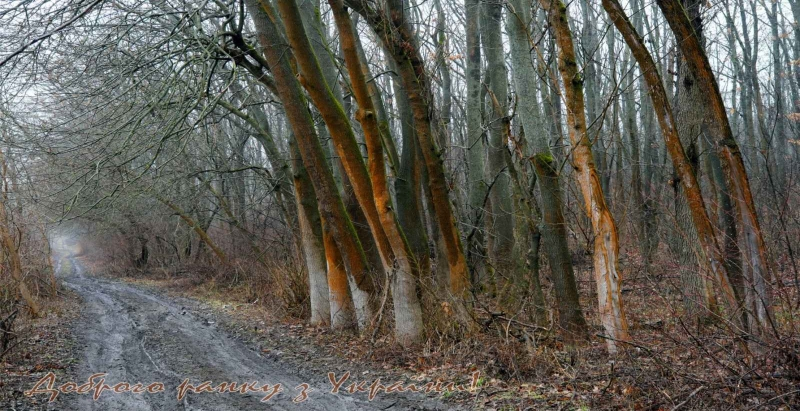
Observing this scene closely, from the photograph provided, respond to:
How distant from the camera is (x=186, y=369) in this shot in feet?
27.6

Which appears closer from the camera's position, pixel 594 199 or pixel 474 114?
pixel 594 199

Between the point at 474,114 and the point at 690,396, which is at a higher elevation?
the point at 474,114

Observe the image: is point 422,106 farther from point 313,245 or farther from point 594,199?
point 313,245

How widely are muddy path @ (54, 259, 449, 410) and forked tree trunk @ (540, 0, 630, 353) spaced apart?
214 centimetres

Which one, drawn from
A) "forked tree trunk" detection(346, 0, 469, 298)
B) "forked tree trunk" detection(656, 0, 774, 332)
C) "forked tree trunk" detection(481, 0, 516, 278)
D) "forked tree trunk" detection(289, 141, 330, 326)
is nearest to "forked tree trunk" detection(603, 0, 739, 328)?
"forked tree trunk" detection(656, 0, 774, 332)

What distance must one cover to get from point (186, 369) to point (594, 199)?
576cm

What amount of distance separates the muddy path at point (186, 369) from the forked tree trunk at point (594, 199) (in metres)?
2.14

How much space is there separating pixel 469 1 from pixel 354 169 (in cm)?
421

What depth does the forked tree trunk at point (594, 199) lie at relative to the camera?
263 inches

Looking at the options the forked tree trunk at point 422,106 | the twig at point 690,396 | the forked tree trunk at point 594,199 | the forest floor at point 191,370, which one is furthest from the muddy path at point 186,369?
the forked tree trunk at point 422,106

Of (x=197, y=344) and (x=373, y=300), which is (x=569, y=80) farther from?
(x=197, y=344)

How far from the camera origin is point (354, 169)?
8680mm

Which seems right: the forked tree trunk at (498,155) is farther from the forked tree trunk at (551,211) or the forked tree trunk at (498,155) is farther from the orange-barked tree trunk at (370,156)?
the orange-barked tree trunk at (370,156)

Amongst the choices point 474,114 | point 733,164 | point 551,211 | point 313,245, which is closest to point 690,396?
point 733,164
